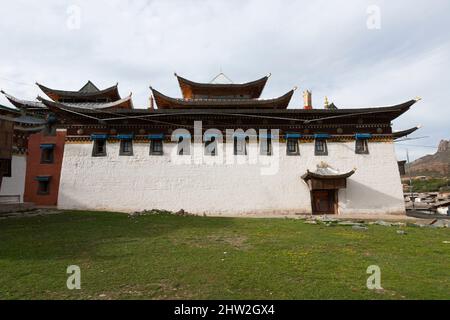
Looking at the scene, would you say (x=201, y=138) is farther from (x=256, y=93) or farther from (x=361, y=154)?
(x=361, y=154)

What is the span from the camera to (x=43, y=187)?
20.2 metres

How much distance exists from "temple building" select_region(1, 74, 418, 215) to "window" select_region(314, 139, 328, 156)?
0.07 metres

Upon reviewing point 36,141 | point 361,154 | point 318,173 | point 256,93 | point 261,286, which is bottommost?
point 261,286

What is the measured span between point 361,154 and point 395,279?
14.7 m

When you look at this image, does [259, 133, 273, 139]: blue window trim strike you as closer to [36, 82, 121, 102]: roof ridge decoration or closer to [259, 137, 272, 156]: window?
[259, 137, 272, 156]: window

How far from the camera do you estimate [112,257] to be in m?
6.74

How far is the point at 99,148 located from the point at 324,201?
15.3 metres

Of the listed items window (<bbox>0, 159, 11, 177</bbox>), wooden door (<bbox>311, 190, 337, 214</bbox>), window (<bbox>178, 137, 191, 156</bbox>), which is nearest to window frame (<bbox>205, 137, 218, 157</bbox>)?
window (<bbox>178, 137, 191, 156</bbox>)

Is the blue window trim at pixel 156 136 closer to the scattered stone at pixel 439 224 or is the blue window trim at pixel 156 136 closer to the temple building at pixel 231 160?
the temple building at pixel 231 160

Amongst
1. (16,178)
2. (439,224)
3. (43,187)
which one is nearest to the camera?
(439,224)

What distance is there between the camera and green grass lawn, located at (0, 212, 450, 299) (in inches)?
184

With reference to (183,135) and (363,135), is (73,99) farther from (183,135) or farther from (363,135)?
(363,135)

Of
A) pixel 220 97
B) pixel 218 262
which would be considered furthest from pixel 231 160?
pixel 218 262

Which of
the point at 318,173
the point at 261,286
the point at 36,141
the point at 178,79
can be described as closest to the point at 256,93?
Answer: the point at 178,79
